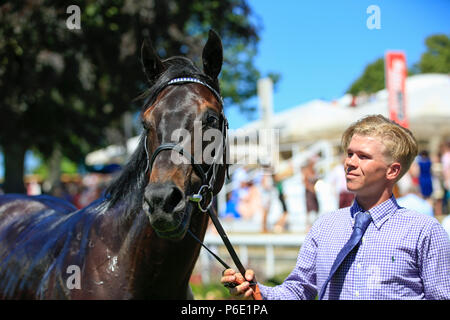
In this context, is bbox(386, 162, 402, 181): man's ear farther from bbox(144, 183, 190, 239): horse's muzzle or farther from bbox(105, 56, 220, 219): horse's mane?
bbox(105, 56, 220, 219): horse's mane

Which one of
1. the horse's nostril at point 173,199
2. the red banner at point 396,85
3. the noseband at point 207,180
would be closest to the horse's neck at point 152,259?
the noseband at point 207,180

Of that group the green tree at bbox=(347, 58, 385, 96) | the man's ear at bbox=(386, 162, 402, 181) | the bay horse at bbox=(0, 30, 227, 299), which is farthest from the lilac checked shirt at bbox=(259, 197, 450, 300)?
the green tree at bbox=(347, 58, 385, 96)

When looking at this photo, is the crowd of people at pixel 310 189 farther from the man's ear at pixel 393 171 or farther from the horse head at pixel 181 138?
the man's ear at pixel 393 171

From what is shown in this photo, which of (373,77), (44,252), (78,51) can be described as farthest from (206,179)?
(373,77)

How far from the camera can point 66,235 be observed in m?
3.00

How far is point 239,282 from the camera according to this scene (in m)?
2.14

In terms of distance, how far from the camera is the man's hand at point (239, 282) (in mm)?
2100

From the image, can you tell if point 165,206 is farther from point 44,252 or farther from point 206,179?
point 44,252

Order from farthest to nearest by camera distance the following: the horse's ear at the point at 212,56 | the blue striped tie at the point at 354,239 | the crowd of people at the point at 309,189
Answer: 1. the crowd of people at the point at 309,189
2. the horse's ear at the point at 212,56
3. the blue striped tie at the point at 354,239

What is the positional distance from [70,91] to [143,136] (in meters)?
9.35

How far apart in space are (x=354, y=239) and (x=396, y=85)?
4492 mm

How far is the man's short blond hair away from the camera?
7.05 feet
